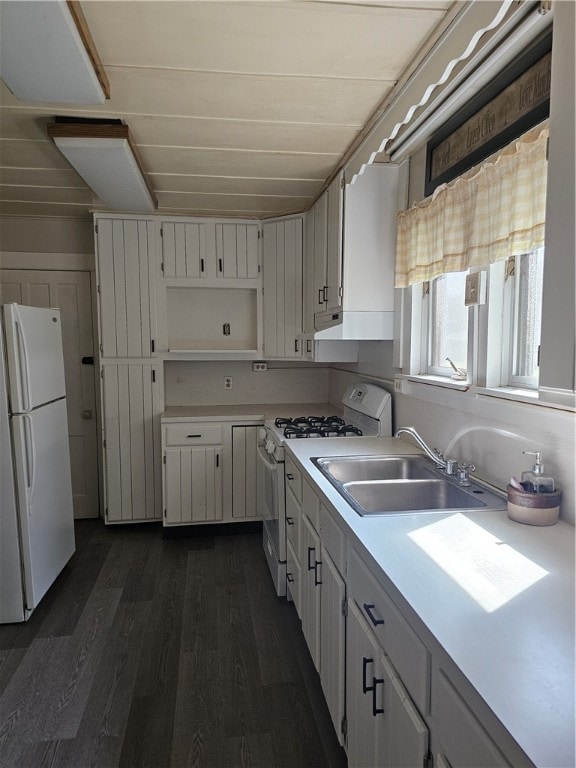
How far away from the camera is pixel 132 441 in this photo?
358 centimetres

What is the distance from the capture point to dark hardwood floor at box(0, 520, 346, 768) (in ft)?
5.68

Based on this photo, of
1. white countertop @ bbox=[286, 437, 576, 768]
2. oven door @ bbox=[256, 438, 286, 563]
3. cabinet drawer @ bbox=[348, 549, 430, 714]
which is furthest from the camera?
oven door @ bbox=[256, 438, 286, 563]

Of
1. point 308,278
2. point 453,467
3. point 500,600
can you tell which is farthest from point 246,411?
point 500,600

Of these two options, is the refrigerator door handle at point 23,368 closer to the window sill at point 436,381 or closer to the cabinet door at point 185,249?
the cabinet door at point 185,249

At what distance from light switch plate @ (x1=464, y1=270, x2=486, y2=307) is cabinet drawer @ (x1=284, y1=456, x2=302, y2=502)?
1019 millimetres

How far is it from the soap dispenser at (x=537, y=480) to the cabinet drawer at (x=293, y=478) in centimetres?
98

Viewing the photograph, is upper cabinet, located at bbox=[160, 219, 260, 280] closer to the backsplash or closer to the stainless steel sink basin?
the backsplash

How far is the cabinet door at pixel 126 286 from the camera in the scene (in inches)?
135

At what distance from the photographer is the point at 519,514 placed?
1.42 meters

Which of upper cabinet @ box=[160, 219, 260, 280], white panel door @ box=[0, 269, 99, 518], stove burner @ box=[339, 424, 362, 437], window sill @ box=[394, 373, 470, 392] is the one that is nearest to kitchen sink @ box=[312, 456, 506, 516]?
window sill @ box=[394, 373, 470, 392]

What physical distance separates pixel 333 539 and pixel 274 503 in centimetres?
111

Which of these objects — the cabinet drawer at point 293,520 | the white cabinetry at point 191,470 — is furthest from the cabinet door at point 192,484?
the cabinet drawer at point 293,520

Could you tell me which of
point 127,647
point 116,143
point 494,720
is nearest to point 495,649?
point 494,720

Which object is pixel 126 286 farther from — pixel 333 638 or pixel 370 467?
pixel 333 638
